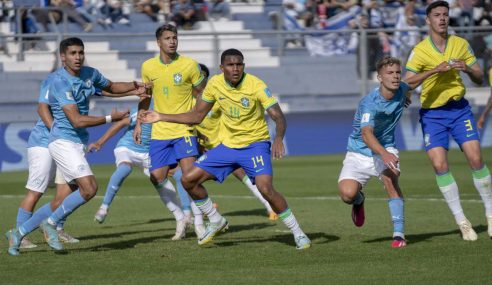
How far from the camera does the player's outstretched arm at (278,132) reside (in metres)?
10.6

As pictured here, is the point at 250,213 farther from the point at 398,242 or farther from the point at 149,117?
the point at 398,242

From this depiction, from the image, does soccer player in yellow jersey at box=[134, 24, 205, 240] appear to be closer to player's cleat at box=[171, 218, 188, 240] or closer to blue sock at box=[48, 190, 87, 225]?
player's cleat at box=[171, 218, 188, 240]

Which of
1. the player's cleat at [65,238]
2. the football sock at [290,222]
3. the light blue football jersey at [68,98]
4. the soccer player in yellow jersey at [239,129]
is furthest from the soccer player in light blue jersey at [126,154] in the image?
the football sock at [290,222]

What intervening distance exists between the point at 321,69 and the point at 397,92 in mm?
15229

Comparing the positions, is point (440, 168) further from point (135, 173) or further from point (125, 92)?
point (135, 173)

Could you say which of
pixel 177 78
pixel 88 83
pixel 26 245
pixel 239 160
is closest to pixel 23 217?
pixel 26 245

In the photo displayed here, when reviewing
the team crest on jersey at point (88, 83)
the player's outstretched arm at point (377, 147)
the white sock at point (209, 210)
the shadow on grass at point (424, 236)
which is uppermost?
the team crest on jersey at point (88, 83)

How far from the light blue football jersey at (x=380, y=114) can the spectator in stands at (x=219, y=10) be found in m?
18.2

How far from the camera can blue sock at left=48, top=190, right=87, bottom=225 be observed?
11.0 metres

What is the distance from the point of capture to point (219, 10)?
2933 cm

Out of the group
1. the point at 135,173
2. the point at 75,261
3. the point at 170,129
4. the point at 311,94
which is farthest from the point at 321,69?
the point at 75,261

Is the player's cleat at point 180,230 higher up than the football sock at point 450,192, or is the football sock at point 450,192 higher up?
the football sock at point 450,192

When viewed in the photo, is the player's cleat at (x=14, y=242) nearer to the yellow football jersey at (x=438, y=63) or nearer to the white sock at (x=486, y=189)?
the yellow football jersey at (x=438, y=63)

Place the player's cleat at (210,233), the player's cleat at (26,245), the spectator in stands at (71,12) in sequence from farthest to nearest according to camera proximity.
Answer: the spectator in stands at (71,12) → the player's cleat at (26,245) → the player's cleat at (210,233)
